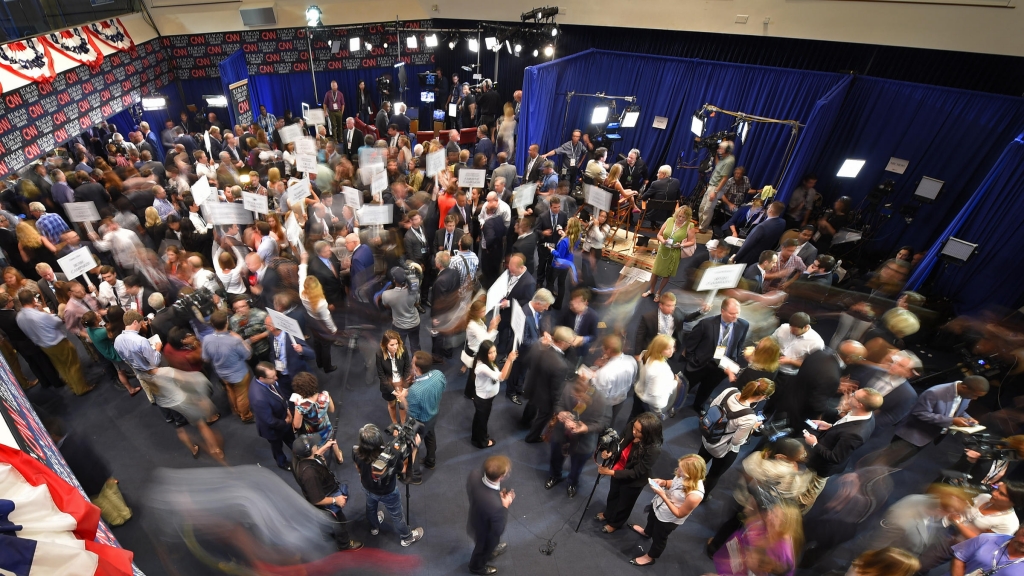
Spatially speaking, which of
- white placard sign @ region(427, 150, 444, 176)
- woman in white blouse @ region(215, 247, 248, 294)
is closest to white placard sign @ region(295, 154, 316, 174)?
white placard sign @ region(427, 150, 444, 176)

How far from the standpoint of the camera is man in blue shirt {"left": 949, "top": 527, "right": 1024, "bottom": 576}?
10.3ft

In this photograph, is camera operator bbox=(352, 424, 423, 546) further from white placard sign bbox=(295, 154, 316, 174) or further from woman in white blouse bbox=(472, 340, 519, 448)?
white placard sign bbox=(295, 154, 316, 174)

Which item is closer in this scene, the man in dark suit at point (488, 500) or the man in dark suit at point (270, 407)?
the man in dark suit at point (488, 500)

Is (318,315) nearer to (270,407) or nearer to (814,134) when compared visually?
(270,407)

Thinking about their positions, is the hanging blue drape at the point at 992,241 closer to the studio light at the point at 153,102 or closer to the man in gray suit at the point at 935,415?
the man in gray suit at the point at 935,415

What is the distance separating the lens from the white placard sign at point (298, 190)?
21.0 feet

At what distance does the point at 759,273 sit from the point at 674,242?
3.60ft

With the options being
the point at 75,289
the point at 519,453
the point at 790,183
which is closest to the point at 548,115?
the point at 790,183

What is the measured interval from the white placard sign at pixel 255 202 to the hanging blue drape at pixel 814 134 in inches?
338

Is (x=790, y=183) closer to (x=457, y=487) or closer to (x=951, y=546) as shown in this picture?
(x=951, y=546)

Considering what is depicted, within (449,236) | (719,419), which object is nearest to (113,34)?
(449,236)

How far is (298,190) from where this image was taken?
254 inches

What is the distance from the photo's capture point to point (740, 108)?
1001 cm

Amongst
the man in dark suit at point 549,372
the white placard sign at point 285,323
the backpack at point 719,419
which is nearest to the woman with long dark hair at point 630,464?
the backpack at point 719,419
